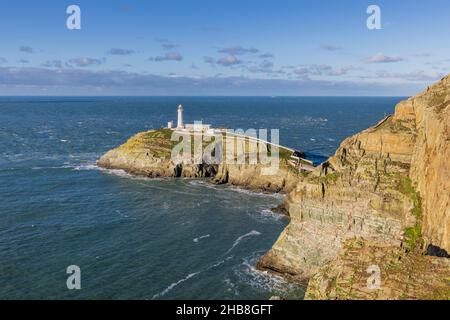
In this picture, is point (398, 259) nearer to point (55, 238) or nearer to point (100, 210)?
point (55, 238)

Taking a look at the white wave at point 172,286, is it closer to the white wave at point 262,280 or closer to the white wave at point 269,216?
the white wave at point 262,280

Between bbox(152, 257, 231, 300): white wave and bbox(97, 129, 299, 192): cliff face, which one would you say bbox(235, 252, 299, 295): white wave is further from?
bbox(97, 129, 299, 192): cliff face

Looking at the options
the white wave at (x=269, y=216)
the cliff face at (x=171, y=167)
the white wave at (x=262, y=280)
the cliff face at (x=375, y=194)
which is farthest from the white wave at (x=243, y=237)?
the cliff face at (x=171, y=167)

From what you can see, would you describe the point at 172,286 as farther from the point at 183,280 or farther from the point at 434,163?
the point at 434,163

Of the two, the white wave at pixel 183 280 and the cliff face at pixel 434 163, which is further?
the white wave at pixel 183 280

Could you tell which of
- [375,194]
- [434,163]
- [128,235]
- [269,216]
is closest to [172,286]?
[128,235]

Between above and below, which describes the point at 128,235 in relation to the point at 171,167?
below
